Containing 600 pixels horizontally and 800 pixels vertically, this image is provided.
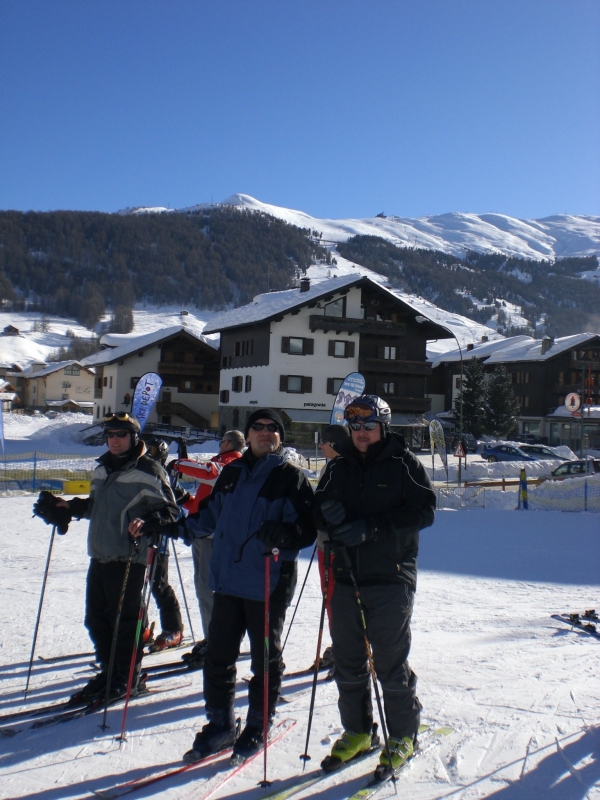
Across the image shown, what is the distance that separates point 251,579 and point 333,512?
65 centimetres

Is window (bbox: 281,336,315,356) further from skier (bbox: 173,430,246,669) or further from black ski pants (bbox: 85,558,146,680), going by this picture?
black ski pants (bbox: 85,558,146,680)

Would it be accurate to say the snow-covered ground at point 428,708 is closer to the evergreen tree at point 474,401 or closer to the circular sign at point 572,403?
the circular sign at point 572,403

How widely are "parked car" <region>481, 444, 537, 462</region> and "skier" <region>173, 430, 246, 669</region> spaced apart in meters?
31.7

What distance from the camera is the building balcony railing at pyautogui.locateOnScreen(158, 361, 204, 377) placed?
160ft

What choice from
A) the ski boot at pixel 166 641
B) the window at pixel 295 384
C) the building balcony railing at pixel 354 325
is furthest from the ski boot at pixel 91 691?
the building balcony railing at pixel 354 325

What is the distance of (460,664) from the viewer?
514 cm

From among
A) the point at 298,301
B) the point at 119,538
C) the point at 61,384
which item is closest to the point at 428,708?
the point at 119,538

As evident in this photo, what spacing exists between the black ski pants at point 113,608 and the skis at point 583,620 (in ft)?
15.0

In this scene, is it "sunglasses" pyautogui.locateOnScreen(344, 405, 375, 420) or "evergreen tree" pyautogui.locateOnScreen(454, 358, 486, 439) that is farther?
"evergreen tree" pyautogui.locateOnScreen(454, 358, 486, 439)

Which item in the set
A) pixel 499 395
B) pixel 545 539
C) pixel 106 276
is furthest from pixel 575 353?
pixel 106 276

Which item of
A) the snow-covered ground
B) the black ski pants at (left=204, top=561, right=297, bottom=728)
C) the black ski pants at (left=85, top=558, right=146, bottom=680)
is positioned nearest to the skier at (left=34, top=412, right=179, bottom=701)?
the black ski pants at (left=85, top=558, right=146, bottom=680)

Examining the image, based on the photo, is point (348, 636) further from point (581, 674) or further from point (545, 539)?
point (545, 539)

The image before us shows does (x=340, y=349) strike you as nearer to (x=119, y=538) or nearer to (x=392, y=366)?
(x=392, y=366)

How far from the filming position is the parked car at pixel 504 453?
1369 inches
